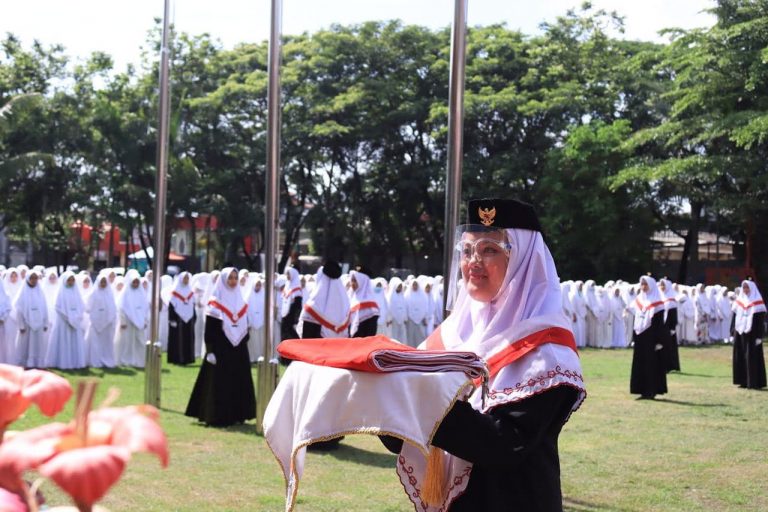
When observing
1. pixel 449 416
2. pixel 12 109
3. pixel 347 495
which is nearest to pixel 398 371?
pixel 449 416

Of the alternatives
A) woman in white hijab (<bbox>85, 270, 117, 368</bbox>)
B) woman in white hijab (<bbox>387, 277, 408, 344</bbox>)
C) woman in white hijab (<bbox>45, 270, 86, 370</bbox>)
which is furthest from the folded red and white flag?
woman in white hijab (<bbox>387, 277, 408, 344</bbox>)

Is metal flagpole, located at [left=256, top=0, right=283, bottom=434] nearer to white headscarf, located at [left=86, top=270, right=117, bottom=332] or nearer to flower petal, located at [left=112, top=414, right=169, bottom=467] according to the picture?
flower petal, located at [left=112, top=414, right=169, bottom=467]

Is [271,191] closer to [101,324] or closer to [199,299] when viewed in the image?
[101,324]

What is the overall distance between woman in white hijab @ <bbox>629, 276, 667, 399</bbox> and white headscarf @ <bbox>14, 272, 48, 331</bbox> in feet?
31.5

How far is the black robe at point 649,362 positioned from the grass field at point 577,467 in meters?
0.31

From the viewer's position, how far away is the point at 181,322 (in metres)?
19.2

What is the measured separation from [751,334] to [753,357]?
37 centimetres

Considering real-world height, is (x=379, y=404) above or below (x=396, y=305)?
above

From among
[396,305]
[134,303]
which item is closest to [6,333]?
[134,303]

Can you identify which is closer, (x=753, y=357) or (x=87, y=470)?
(x=87, y=470)

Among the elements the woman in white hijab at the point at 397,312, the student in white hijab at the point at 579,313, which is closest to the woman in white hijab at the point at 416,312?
the woman in white hijab at the point at 397,312

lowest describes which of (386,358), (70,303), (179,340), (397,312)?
(179,340)

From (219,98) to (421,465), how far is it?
34423 millimetres

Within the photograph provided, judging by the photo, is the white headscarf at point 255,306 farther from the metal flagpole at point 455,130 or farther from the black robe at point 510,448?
the black robe at point 510,448
